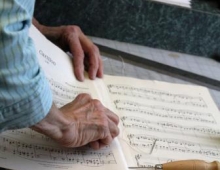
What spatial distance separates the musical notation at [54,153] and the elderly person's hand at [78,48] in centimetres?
23

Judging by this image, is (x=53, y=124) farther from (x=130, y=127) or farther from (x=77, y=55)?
(x=77, y=55)

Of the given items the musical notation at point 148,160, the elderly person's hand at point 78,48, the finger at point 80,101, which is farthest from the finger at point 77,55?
the musical notation at point 148,160

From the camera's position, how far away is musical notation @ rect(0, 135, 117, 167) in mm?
716

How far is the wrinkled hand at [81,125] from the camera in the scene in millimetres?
692

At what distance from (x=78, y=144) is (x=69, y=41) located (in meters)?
0.35

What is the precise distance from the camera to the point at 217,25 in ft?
4.14

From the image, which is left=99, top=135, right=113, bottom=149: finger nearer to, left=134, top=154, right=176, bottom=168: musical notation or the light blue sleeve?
left=134, top=154, right=176, bottom=168: musical notation

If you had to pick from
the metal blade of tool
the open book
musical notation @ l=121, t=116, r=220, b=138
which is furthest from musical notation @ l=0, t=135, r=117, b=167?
the metal blade of tool

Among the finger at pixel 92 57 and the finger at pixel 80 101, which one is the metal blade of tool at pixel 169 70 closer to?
the finger at pixel 92 57

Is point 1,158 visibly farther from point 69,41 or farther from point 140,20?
point 140,20

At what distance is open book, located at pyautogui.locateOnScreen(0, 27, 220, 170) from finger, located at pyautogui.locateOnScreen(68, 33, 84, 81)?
0.01m

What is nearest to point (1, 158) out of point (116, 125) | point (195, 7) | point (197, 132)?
point (116, 125)

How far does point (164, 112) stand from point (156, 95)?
0.19 feet

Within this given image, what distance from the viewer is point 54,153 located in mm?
740
